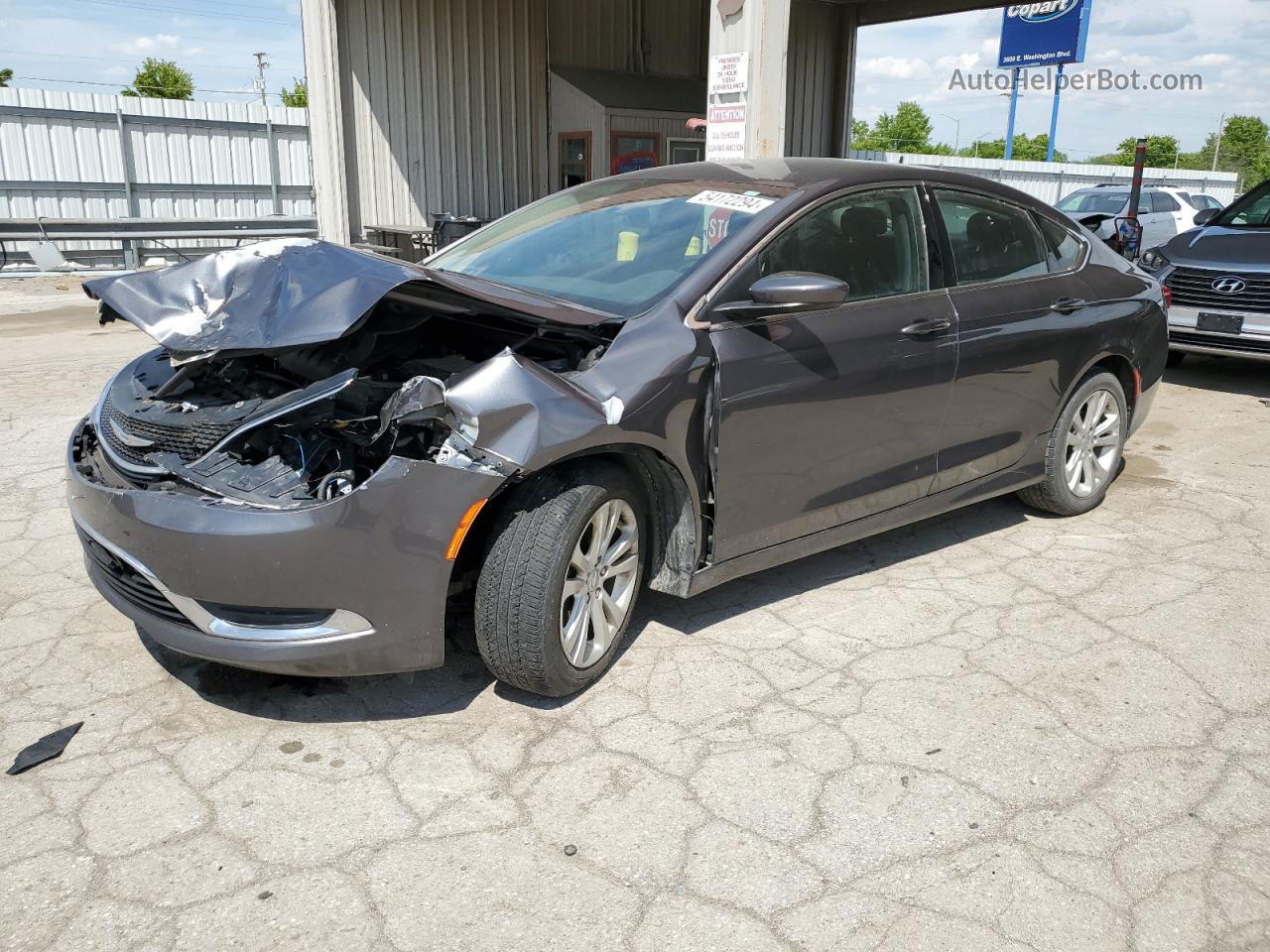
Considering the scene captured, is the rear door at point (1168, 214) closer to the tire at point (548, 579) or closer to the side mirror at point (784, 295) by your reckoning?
the side mirror at point (784, 295)

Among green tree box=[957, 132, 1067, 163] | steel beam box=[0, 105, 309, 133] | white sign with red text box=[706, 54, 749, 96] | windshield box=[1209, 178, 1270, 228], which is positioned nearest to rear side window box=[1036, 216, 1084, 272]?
white sign with red text box=[706, 54, 749, 96]

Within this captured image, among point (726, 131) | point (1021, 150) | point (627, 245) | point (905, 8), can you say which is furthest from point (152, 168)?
point (1021, 150)

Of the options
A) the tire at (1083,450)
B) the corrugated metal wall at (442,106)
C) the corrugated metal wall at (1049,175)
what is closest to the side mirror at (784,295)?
the tire at (1083,450)

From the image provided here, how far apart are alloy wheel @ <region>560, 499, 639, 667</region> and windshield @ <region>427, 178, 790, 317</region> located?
71 centimetres

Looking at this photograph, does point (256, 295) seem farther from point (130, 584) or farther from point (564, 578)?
point (564, 578)

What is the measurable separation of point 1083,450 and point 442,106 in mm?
9691

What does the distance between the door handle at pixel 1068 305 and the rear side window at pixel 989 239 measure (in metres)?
0.16

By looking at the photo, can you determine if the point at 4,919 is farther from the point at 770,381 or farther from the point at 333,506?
the point at 770,381

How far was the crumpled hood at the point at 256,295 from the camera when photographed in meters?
2.99

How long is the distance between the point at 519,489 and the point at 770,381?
3.24 feet

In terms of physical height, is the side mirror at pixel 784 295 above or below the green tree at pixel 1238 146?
below

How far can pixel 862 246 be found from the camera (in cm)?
399

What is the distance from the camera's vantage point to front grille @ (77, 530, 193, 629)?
9.96 ft

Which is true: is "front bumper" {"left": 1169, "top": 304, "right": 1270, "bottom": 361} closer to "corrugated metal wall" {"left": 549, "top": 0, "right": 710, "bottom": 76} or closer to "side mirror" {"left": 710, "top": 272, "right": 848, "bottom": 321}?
"side mirror" {"left": 710, "top": 272, "right": 848, "bottom": 321}
